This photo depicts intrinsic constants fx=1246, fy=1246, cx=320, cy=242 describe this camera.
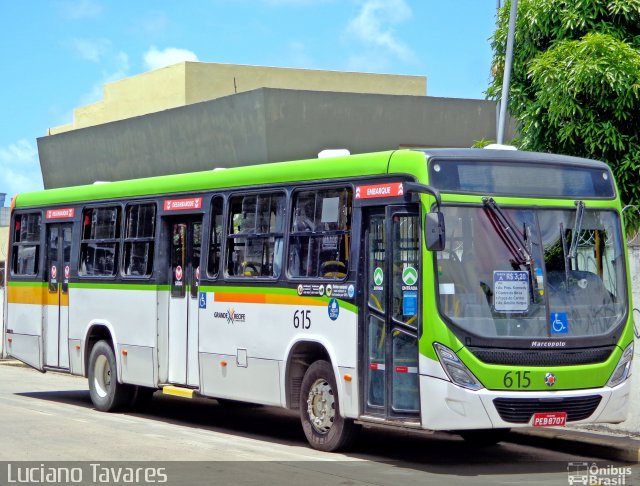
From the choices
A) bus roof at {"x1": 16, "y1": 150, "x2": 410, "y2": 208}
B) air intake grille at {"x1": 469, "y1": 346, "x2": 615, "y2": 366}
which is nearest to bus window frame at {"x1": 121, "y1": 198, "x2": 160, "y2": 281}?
bus roof at {"x1": 16, "y1": 150, "x2": 410, "y2": 208}

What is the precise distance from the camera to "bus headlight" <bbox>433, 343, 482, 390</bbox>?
11.9 m

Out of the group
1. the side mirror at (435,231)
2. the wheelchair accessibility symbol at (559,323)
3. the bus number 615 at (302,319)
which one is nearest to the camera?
the side mirror at (435,231)

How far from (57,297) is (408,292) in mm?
8349

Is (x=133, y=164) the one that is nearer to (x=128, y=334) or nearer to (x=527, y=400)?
(x=128, y=334)

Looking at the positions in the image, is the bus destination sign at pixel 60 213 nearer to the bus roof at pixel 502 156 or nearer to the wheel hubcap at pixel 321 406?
the wheel hubcap at pixel 321 406

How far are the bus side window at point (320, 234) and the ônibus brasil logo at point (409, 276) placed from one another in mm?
949

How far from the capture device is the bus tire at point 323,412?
1332 cm

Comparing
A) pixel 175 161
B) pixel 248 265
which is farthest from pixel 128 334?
pixel 175 161

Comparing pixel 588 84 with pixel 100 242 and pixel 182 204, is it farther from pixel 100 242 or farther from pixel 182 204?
pixel 100 242

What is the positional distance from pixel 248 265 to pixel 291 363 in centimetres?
149

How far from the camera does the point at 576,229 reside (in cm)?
1280

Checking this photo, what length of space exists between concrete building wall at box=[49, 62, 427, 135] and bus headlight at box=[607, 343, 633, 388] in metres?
27.9

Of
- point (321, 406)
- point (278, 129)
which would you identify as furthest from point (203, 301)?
point (278, 129)

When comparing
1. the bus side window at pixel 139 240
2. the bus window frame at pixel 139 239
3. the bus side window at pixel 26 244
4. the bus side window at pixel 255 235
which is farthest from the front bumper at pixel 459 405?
the bus side window at pixel 26 244
